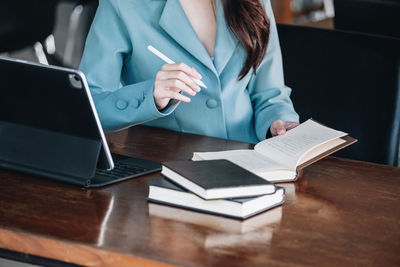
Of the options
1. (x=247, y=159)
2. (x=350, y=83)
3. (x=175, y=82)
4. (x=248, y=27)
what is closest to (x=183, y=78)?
(x=175, y=82)

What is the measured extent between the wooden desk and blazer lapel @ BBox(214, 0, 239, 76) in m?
0.47

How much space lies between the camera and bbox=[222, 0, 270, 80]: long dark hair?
1.71 meters

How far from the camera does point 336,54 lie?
1.96m

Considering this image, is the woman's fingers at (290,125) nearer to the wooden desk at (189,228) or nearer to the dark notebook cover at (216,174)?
the wooden desk at (189,228)

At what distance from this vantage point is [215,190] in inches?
43.3

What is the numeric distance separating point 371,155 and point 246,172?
842mm

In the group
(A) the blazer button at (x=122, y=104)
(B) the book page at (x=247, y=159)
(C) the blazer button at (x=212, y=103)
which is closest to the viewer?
(B) the book page at (x=247, y=159)

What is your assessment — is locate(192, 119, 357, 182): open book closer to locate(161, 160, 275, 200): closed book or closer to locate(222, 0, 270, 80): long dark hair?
locate(161, 160, 275, 200): closed book

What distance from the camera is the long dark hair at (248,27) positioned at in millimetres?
1715

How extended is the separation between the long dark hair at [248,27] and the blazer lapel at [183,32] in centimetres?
11

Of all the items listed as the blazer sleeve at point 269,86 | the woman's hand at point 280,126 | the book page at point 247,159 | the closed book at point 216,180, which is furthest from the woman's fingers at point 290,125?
the closed book at point 216,180

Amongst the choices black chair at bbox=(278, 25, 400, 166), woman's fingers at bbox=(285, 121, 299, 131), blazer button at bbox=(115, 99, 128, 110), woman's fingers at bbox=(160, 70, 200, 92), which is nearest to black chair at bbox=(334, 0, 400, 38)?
black chair at bbox=(278, 25, 400, 166)

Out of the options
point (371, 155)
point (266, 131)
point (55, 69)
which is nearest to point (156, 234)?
point (55, 69)

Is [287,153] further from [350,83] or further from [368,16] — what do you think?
[368,16]
